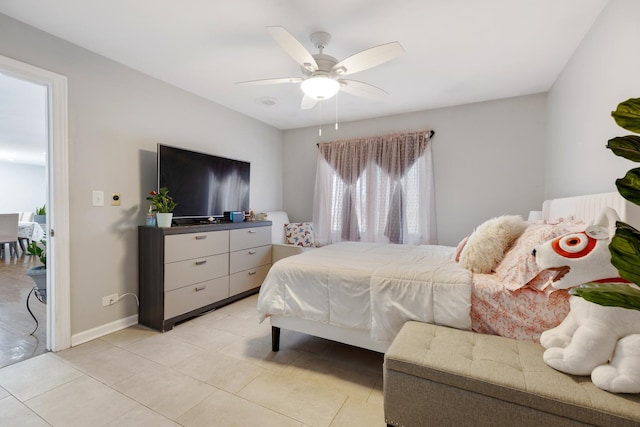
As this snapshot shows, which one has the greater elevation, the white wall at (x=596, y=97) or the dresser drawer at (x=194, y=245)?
the white wall at (x=596, y=97)

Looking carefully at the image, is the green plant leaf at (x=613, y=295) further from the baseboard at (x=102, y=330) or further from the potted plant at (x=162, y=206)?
the baseboard at (x=102, y=330)

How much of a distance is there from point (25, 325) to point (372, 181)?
4.14 m

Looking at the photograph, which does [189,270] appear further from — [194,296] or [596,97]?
[596,97]

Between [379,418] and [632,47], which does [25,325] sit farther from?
[632,47]

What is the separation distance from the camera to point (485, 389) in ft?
3.57

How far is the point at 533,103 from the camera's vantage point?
3.21 metres

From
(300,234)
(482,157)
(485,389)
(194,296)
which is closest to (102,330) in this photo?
(194,296)

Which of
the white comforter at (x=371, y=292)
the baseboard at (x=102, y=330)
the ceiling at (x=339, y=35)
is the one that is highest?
the ceiling at (x=339, y=35)

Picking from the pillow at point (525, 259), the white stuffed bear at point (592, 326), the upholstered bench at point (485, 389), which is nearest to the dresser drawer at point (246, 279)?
the upholstered bench at point (485, 389)

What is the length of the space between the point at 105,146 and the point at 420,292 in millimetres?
2868

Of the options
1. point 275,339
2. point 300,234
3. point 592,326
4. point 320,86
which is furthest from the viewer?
point 300,234

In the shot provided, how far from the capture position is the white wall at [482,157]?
325cm

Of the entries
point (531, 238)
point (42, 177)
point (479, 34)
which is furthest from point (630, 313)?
point (42, 177)

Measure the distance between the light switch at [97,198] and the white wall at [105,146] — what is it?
38mm
